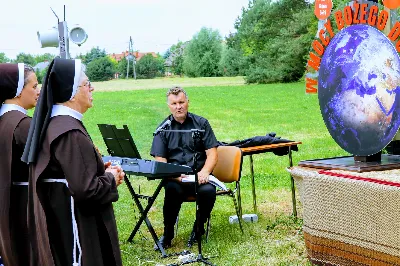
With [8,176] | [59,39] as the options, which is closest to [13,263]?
[8,176]

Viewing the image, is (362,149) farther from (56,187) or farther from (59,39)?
(59,39)

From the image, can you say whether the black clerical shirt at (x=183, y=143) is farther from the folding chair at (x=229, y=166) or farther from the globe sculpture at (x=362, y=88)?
the globe sculpture at (x=362, y=88)

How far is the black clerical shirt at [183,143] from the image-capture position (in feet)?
23.5

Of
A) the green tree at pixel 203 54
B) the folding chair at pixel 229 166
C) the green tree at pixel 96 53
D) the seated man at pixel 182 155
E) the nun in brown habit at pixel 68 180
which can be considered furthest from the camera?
the green tree at pixel 203 54

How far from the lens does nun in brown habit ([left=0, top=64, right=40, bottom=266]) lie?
4859 millimetres

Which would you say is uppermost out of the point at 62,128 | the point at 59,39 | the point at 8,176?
the point at 59,39

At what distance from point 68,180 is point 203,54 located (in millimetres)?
71349

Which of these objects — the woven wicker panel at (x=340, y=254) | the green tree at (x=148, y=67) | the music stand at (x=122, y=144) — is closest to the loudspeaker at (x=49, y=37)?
the music stand at (x=122, y=144)

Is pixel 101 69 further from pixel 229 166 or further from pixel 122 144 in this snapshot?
pixel 122 144

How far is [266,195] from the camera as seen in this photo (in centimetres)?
960

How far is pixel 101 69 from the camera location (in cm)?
6147

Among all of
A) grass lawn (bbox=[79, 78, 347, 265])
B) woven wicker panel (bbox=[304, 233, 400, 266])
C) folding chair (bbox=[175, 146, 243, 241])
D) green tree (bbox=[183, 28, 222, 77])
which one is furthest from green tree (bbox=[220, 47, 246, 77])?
woven wicker panel (bbox=[304, 233, 400, 266])

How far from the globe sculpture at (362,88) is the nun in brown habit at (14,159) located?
2526 mm

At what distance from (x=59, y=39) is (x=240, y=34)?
54.3m
